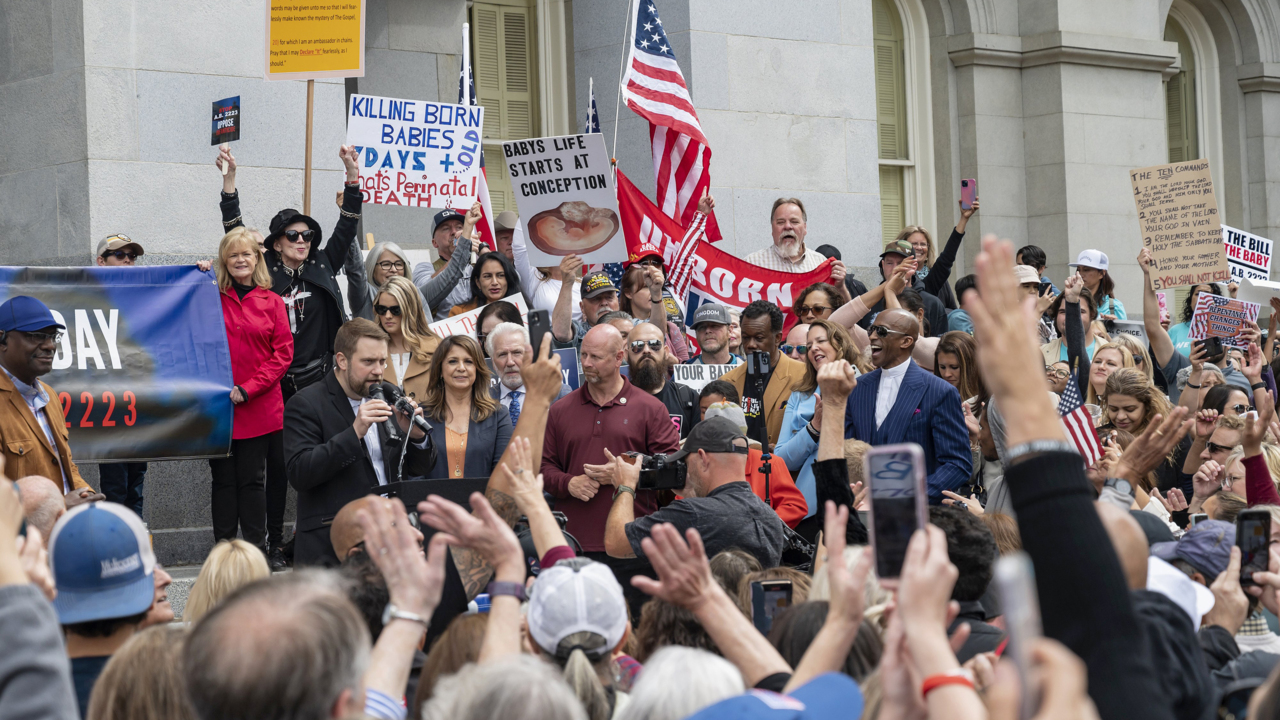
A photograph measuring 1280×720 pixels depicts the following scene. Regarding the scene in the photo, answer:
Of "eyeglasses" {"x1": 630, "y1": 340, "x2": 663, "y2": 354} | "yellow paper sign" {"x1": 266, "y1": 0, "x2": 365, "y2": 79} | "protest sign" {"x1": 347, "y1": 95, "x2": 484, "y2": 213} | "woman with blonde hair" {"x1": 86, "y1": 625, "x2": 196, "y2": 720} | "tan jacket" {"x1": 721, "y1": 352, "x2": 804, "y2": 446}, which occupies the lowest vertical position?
"woman with blonde hair" {"x1": 86, "y1": 625, "x2": 196, "y2": 720}

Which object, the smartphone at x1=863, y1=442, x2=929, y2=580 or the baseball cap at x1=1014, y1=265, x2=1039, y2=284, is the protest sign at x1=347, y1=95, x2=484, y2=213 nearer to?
the baseball cap at x1=1014, y1=265, x2=1039, y2=284

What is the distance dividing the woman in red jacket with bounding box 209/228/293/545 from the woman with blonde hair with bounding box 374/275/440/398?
1.97ft

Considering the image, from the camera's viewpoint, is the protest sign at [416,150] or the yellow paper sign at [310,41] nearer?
the yellow paper sign at [310,41]

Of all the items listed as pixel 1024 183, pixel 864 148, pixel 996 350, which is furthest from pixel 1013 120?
pixel 996 350

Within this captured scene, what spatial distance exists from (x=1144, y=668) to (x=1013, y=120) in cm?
1770

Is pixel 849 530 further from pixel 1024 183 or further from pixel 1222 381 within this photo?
pixel 1024 183

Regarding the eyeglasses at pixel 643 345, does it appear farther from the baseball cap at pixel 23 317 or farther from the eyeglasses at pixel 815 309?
the baseball cap at pixel 23 317

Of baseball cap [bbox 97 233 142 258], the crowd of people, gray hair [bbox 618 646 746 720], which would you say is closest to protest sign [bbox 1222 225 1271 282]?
the crowd of people

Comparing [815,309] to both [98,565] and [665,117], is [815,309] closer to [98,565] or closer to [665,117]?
[665,117]

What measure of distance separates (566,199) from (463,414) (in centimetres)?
313

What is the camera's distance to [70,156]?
9883 mm

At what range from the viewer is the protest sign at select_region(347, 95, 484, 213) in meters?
10.3

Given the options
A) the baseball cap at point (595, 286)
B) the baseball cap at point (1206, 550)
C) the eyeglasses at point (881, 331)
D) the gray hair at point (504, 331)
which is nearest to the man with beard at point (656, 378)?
the gray hair at point (504, 331)

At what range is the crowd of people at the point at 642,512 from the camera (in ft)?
7.29
